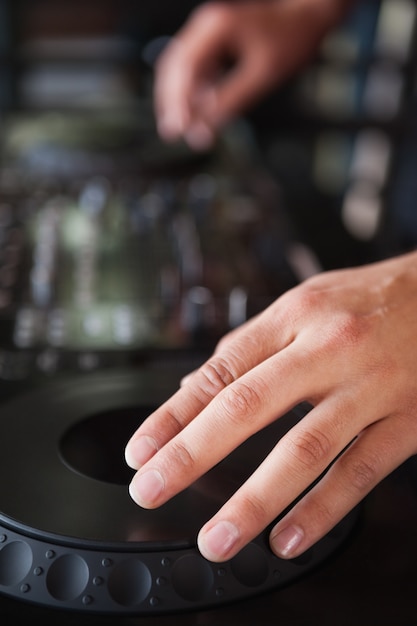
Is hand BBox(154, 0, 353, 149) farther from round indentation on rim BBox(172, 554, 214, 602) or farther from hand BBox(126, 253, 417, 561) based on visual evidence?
round indentation on rim BBox(172, 554, 214, 602)

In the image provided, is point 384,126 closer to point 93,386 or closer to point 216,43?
point 216,43

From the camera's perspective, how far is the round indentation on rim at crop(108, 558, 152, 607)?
16.5 inches

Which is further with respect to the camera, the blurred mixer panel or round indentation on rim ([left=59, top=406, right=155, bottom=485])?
the blurred mixer panel

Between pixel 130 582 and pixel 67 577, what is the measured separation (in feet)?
0.12

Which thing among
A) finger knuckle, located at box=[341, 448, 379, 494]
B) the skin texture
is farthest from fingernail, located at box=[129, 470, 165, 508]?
finger knuckle, located at box=[341, 448, 379, 494]

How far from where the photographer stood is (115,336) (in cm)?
78

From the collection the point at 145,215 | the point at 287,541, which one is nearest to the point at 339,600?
the point at 287,541

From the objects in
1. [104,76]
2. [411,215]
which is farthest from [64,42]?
[411,215]

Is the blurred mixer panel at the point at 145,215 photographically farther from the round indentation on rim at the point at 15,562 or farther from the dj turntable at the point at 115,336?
the round indentation on rim at the point at 15,562

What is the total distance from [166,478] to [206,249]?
2.00 ft

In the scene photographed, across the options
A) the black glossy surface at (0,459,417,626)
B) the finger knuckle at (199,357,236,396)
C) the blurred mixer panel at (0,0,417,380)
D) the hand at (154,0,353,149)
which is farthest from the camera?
the hand at (154,0,353,149)

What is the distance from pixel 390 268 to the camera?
649 mm

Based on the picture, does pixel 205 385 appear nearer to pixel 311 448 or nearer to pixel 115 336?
pixel 311 448

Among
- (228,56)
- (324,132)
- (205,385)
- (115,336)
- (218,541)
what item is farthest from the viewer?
(324,132)
